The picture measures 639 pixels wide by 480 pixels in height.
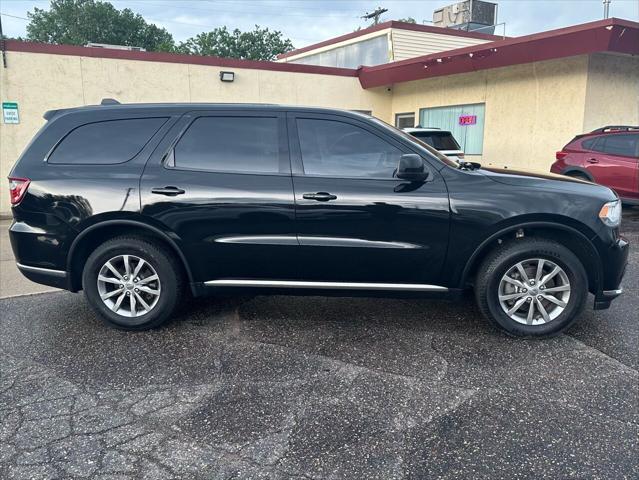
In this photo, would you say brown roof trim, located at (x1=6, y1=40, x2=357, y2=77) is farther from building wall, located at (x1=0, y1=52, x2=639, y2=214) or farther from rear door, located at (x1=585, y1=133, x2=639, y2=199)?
rear door, located at (x1=585, y1=133, x2=639, y2=199)

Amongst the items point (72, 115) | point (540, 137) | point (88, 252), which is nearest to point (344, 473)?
point (88, 252)

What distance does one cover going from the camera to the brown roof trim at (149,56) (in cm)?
1018

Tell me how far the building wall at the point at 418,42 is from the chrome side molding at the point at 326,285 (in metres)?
13.8

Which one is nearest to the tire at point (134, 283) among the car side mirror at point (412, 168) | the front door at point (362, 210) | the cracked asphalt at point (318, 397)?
the cracked asphalt at point (318, 397)

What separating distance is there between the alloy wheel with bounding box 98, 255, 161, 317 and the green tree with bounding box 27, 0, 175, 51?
51.6 meters

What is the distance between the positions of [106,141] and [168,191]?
2.46 feet

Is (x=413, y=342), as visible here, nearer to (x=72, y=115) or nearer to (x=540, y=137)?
(x=72, y=115)

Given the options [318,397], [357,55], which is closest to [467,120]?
[357,55]

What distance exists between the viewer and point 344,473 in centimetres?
246

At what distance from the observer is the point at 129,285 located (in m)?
4.11

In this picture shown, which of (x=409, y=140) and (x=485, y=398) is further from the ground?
→ (x=409, y=140)

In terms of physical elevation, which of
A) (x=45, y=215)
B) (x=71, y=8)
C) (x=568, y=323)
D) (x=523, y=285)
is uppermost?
(x=71, y=8)

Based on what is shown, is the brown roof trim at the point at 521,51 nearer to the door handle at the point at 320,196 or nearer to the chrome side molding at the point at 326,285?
the chrome side molding at the point at 326,285

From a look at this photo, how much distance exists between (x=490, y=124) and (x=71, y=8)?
52.8 metres
